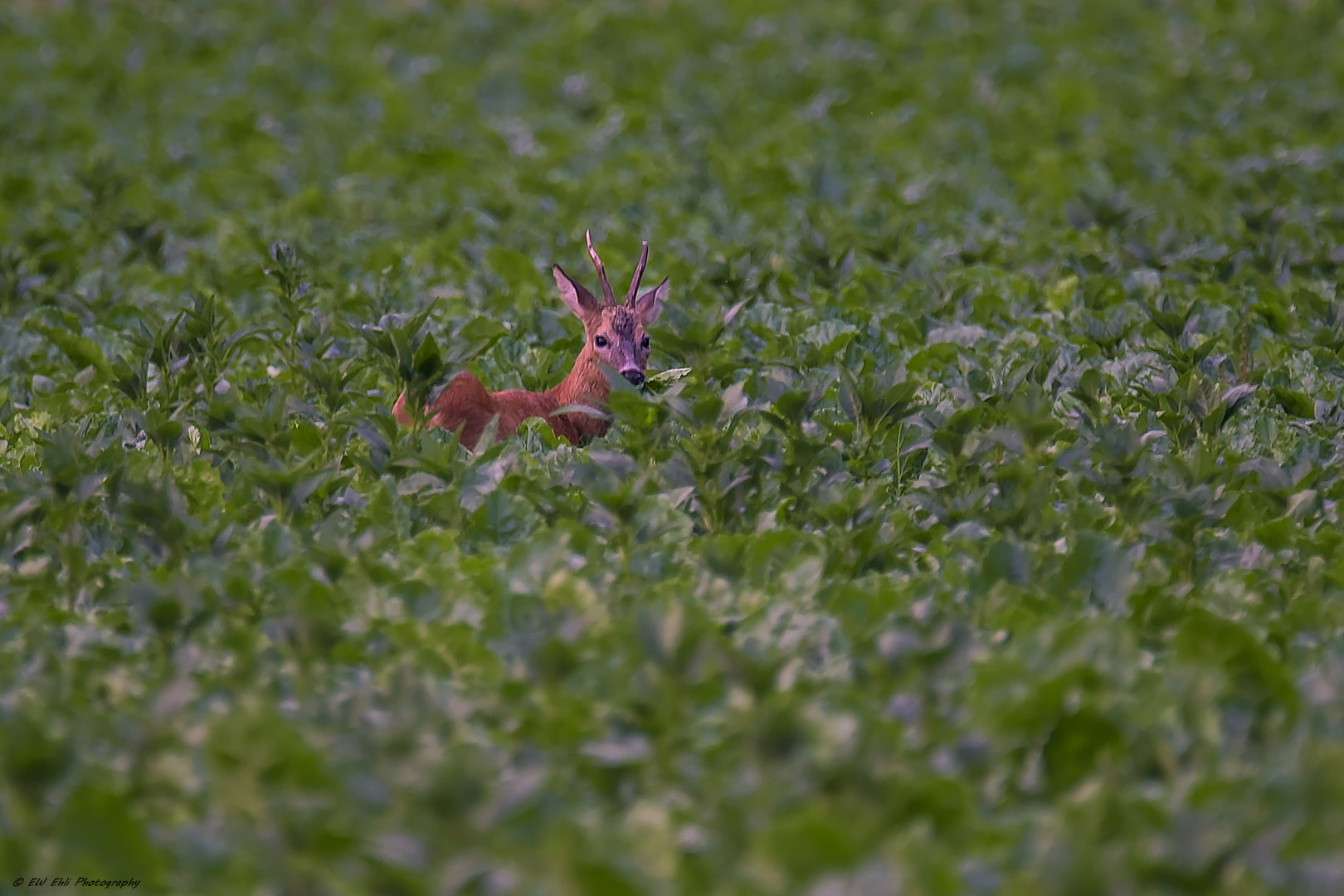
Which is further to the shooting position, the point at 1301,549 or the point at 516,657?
the point at 1301,549

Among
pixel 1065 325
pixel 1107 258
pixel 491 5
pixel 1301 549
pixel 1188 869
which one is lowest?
pixel 1188 869

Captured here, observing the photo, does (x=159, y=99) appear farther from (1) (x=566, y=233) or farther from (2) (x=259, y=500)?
(2) (x=259, y=500)

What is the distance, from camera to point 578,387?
564cm

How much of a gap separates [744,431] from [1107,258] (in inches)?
123

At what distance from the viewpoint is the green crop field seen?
2.85 metres

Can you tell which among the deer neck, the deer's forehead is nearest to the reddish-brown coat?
the deer neck

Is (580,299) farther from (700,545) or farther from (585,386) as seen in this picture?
(700,545)

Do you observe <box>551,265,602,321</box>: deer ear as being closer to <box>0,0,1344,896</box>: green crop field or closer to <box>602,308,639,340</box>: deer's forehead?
<box>602,308,639,340</box>: deer's forehead

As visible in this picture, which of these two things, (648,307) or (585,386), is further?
(648,307)

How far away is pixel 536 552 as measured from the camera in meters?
4.03

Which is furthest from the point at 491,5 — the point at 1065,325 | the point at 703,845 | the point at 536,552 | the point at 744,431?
the point at 703,845

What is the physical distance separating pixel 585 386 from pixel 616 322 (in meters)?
0.23

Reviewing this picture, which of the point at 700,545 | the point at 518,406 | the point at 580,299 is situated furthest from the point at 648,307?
the point at 700,545

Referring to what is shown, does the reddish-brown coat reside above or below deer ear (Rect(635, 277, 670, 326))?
Result: below
